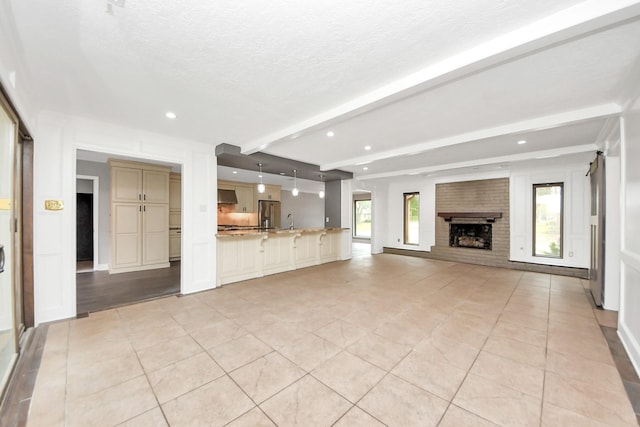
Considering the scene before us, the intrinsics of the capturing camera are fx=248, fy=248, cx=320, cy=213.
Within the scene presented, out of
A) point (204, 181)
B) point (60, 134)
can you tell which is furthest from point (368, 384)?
Answer: point (60, 134)

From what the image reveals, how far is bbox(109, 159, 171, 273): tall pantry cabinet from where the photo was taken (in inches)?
212

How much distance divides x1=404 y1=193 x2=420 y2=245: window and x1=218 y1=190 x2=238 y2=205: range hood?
582cm

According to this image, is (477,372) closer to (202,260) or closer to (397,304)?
(397,304)

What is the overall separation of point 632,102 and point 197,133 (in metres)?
5.18

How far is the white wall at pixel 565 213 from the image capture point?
541 cm

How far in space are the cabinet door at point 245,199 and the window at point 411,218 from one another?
214 inches

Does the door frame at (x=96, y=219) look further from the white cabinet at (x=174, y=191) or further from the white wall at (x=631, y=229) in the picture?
the white wall at (x=631, y=229)

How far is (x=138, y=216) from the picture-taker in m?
5.65

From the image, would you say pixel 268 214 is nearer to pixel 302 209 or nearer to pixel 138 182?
pixel 302 209

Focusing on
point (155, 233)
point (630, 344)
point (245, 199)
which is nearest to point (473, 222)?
point (630, 344)

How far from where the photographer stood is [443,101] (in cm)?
276

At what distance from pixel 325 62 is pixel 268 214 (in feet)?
25.5

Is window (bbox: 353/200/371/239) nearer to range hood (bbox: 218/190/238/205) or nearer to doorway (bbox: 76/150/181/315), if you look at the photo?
range hood (bbox: 218/190/238/205)

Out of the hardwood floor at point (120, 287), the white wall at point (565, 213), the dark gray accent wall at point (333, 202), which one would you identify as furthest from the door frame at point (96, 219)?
the white wall at point (565, 213)
